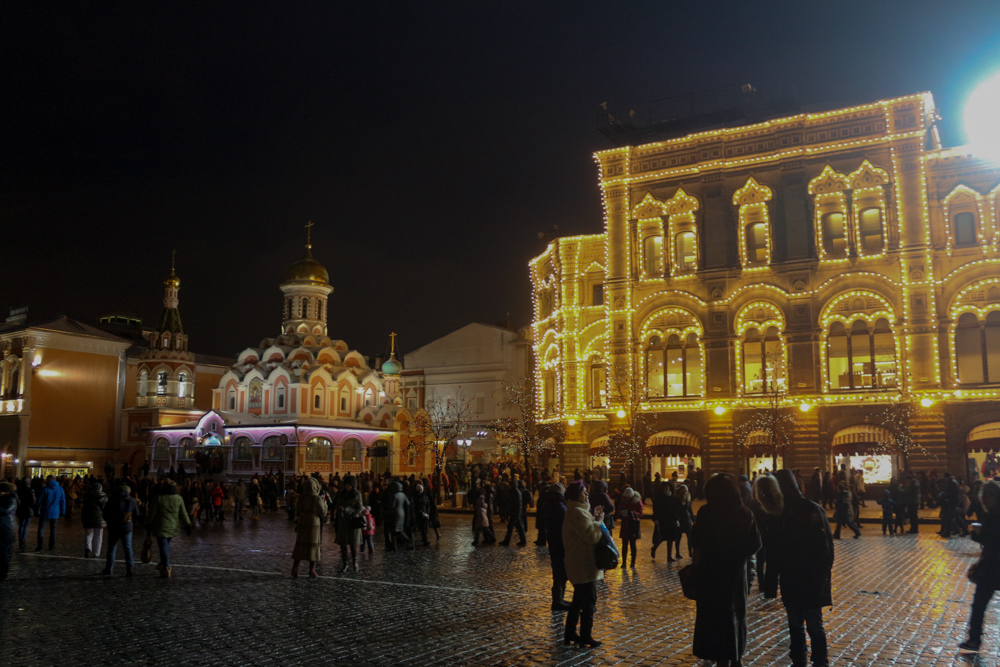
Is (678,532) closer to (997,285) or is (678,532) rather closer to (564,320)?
(997,285)

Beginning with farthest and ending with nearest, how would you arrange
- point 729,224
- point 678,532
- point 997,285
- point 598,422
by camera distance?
1. point 598,422
2. point 729,224
3. point 997,285
4. point 678,532

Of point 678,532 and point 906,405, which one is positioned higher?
point 906,405

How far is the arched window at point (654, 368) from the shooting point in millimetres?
35375

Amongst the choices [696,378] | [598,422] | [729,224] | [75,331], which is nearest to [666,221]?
[729,224]

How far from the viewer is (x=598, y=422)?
127 feet

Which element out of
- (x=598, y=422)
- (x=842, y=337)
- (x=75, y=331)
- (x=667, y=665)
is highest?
(x=75, y=331)

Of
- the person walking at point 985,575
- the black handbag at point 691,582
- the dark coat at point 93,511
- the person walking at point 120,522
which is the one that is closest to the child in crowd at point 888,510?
the person walking at point 985,575

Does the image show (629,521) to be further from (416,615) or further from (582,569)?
(582,569)

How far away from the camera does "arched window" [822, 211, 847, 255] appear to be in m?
32.6

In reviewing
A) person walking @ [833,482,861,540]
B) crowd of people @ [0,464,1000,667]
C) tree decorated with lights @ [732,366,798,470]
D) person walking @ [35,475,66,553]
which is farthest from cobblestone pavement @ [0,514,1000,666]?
tree decorated with lights @ [732,366,798,470]

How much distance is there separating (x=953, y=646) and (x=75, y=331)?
60249 millimetres

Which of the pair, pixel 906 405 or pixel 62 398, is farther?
pixel 62 398

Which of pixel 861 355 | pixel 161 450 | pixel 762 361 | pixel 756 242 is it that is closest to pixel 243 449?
pixel 161 450

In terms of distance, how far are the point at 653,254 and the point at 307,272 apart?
110ft
